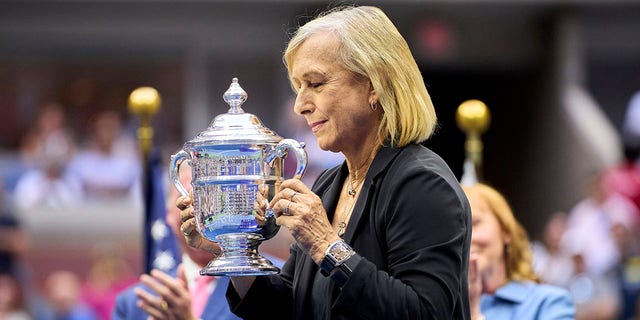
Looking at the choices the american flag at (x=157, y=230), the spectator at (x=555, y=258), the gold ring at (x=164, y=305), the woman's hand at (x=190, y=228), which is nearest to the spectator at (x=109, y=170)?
the spectator at (x=555, y=258)

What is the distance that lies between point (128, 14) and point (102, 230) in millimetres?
2344

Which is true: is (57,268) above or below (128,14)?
below

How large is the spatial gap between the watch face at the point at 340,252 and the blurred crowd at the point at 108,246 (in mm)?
6025

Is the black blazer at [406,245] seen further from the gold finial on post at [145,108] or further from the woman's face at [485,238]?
the gold finial on post at [145,108]

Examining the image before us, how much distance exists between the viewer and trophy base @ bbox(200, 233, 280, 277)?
2988mm

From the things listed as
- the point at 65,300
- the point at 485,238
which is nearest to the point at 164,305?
the point at 485,238

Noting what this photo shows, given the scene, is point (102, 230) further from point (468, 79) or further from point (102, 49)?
point (468, 79)

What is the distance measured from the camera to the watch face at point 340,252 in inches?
111

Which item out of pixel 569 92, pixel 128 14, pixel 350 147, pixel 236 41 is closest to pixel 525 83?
pixel 569 92

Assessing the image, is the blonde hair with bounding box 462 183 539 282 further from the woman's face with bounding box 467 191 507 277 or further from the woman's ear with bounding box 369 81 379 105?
the woman's ear with bounding box 369 81 379 105

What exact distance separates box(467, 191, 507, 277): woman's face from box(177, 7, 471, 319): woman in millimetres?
1334

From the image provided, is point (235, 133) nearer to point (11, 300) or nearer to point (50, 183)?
point (11, 300)

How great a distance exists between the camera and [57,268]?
1070 cm

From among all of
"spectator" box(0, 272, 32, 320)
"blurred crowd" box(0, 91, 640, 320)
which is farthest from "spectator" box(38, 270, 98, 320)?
"spectator" box(0, 272, 32, 320)
